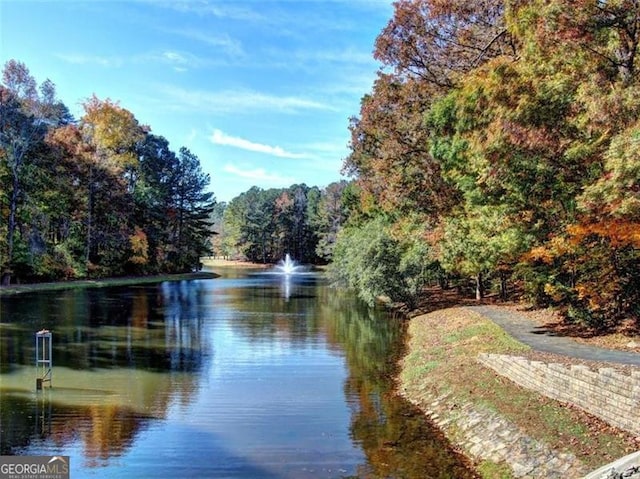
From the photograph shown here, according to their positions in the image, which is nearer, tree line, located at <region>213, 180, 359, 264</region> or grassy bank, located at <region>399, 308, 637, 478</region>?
grassy bank, located at <region>399, 308, 637, 478</region>

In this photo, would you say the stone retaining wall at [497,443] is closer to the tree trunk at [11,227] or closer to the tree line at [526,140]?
the tree line at [526,140]

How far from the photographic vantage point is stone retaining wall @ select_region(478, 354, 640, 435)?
26.7ft

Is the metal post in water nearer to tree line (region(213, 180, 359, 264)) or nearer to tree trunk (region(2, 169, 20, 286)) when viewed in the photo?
tree trunk (region(2, 169, 20, 286))

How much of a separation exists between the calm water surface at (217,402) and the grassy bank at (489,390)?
79cm

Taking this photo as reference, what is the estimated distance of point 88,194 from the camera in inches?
1852

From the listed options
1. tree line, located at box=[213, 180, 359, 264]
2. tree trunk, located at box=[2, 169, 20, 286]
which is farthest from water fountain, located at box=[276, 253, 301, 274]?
tree trunk, located at box=[2, 169, 20, 286]

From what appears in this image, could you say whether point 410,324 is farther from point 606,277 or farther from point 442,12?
point 442,12

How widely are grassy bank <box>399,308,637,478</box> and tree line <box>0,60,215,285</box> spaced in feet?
103

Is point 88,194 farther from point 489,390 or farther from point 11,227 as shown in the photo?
point 489,390

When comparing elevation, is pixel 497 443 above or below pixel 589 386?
below

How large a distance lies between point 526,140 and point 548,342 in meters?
5.13

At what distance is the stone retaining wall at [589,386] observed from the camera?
814 cm

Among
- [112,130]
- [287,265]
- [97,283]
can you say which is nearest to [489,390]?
[97,283]

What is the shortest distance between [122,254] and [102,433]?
42510 mm
